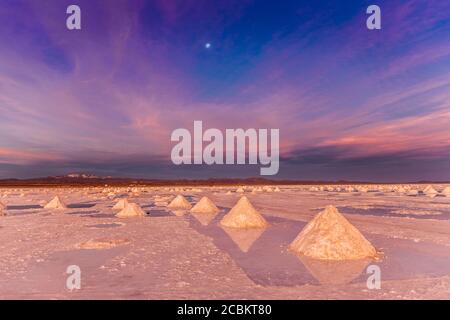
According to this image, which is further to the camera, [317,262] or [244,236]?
[244,236]

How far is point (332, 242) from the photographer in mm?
10625

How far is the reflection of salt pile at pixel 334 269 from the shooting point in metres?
8.30

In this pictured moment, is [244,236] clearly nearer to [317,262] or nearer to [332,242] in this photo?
[332,242]

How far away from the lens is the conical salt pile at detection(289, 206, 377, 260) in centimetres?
1045

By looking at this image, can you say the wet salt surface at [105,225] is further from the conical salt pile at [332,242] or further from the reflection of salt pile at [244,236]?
the conical salt pile at [332,242]

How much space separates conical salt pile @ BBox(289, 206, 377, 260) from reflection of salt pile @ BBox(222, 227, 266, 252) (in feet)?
5.27

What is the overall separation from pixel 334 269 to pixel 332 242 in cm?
148

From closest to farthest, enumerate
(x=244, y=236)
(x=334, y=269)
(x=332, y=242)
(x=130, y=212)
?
(x=334, y=269)
(x=332, y=242)
(x=244, y=236)
(x=130, y=212)

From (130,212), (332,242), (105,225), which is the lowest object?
(105,225)

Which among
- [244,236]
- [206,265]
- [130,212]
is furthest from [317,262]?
[130,212]

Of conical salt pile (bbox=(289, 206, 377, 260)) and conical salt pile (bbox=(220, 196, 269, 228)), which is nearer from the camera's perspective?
conical salt pile (bbox=(289, 206, 377, 260))

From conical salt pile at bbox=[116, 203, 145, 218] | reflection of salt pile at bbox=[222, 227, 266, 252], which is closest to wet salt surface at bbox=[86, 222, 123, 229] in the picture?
conical salt pile at bbox=[116, 203, 145, 218]

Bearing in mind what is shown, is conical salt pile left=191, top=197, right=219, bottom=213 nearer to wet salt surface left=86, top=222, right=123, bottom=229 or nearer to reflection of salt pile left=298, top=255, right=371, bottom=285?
wet salt surface left=86, top=222, right=123, bottom=229
